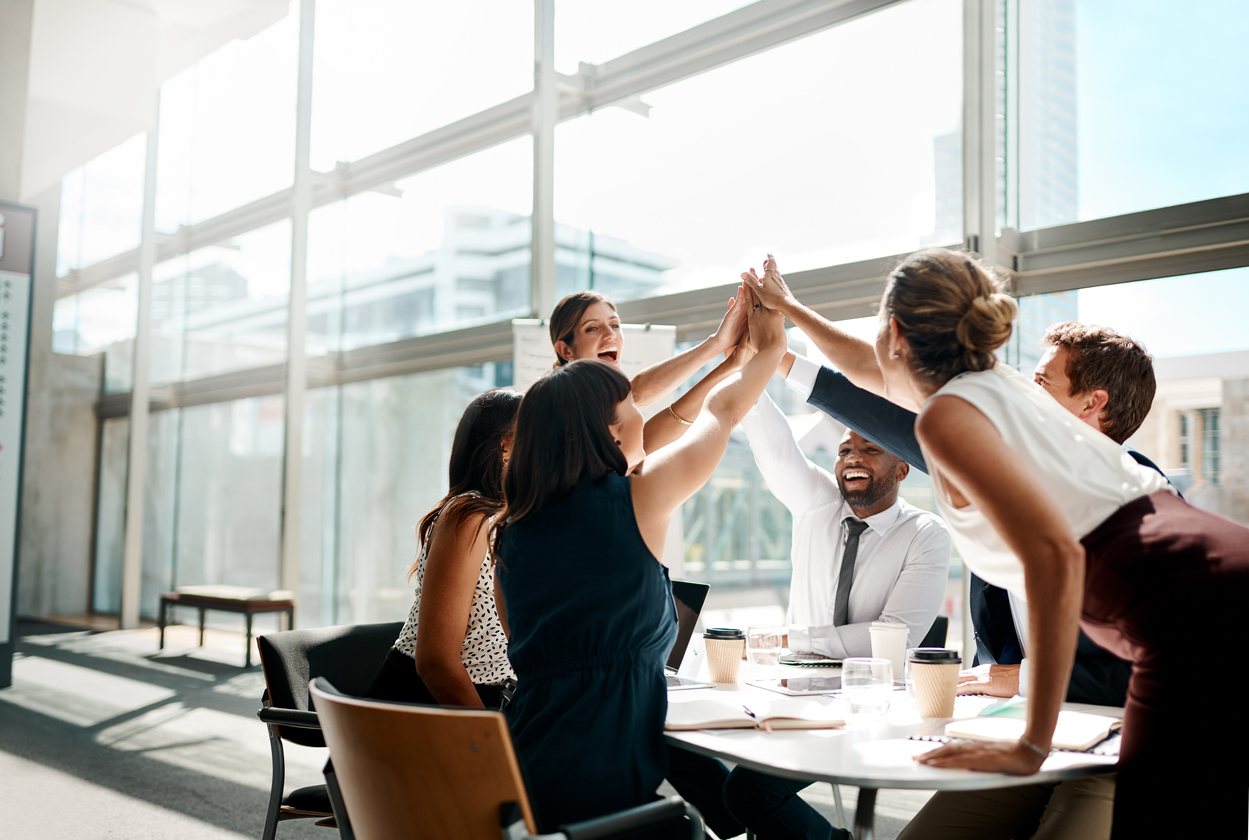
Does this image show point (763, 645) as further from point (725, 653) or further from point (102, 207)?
point (102, 207)

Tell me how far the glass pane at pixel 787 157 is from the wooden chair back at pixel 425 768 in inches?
145

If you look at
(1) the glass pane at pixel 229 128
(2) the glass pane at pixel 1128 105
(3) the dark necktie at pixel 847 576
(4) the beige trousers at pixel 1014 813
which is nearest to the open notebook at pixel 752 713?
(4) the beige trousers at pixel 1014 813

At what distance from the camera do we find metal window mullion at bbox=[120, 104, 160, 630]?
730cm

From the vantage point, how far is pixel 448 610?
1827 millimetres

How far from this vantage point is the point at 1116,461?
132 centimetres

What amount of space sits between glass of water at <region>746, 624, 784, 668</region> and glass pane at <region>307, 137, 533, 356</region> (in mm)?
4257

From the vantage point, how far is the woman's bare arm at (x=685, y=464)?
1.51 metres

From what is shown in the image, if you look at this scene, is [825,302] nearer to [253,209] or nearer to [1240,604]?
[1240,604]

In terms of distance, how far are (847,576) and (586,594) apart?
1603 mm

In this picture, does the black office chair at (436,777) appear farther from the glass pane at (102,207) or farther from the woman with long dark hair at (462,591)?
the glass pane at (102,207)

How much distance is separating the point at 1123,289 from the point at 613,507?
324 cm

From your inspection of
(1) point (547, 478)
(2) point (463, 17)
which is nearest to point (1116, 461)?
(1) point (547, 478)

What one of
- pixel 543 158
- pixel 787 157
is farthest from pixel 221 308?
pixel 787 157

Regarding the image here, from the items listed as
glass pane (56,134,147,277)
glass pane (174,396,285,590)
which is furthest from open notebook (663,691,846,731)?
glass pane (174,396,285,590)
